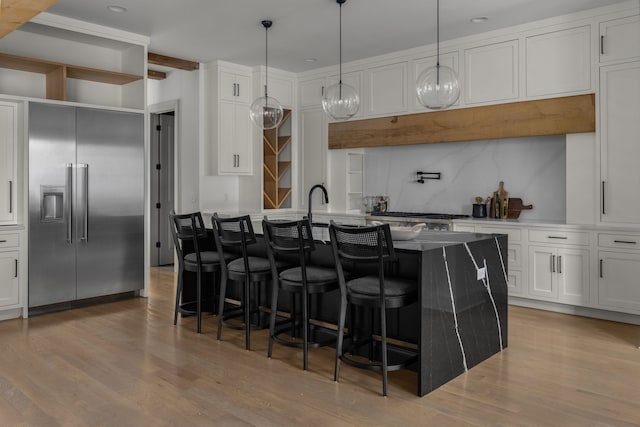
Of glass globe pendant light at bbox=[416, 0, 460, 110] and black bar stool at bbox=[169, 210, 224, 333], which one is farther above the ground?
glass globe pendant light at bbox=[416, 0, 460, 110]

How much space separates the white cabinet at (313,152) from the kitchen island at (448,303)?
10.3 ft

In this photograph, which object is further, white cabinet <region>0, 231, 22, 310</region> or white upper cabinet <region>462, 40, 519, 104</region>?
white upper cabinet <region>462, 40, 519, 104</region>

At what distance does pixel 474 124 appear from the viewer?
546cm

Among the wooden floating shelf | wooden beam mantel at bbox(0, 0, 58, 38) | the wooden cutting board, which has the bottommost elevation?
the wooden cutting board

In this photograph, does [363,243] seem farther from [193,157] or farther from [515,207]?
[193,157]

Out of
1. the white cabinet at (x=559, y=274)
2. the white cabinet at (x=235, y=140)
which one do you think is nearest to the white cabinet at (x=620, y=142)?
the white cabinet at (x=559, y=274)

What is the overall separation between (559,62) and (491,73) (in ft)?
2.20

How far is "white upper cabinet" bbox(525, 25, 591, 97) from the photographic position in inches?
185

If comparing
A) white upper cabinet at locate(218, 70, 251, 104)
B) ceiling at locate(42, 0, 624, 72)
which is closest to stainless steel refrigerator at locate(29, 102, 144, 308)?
ceiling at locate(42, 0, 624, 72)

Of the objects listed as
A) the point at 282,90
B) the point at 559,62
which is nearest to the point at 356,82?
the point at 282,90

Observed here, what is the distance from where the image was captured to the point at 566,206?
4.94m

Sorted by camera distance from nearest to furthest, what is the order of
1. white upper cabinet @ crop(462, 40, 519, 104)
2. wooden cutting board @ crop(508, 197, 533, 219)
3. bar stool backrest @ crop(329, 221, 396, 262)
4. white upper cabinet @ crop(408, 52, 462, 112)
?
bar stool backrest @ crop(329, 221, 396, 262) → white upper cabinet @ crop(462, 40, 519, 104) → wooden cutting board @ crop(508, 197, 533, 219) → white upper cabinet @ crop(408, 52, 462, 112)

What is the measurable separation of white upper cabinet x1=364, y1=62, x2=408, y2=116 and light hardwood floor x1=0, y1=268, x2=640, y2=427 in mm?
2971

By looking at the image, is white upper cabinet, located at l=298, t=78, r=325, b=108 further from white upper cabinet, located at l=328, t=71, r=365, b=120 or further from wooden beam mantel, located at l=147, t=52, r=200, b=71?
wooden beam mantel, located at l=147, t=52, r=200, b=71
